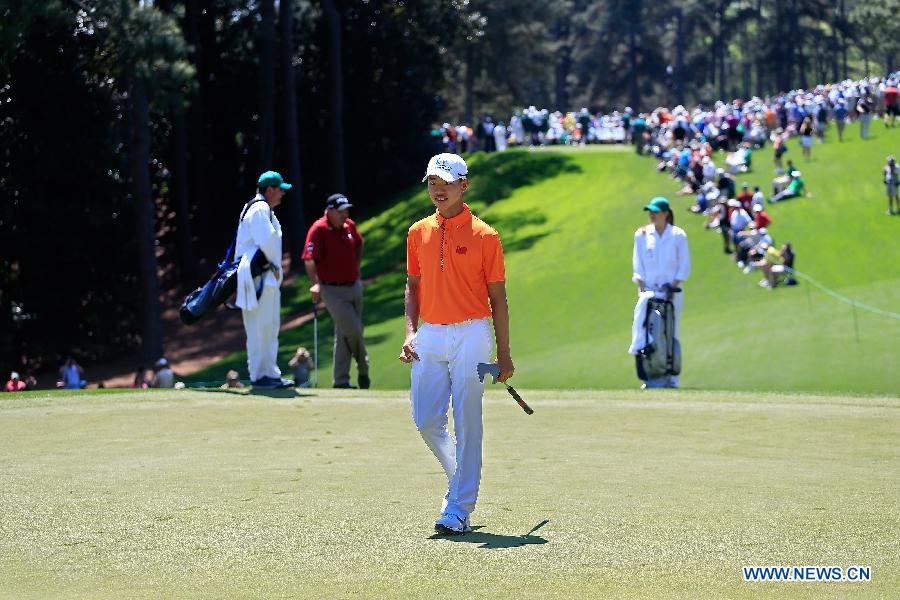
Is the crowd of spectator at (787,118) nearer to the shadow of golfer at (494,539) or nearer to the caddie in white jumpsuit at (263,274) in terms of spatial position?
the caddie in white jumpsuit at (263,274)

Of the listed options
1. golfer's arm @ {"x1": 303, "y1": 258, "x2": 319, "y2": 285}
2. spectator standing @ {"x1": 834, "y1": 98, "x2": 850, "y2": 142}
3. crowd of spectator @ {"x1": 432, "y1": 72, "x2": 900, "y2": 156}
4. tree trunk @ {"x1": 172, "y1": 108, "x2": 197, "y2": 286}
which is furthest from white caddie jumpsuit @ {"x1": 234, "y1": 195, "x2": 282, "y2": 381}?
spectator standing @ {"x1": 834, "y1": 98, "x2": 850, "y2": 142}

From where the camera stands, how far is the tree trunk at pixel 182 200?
5384 centimetres

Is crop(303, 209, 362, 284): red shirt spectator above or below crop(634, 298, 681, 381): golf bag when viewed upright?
above

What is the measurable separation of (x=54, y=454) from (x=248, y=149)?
173 ft

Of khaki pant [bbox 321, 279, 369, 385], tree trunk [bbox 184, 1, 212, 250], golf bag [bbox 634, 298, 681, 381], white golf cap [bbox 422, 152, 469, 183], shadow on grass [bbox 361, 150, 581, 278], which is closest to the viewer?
white golf cap [bbox 422, 152, 469, 183]

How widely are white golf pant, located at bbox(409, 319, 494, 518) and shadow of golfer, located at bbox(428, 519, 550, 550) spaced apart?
223mm

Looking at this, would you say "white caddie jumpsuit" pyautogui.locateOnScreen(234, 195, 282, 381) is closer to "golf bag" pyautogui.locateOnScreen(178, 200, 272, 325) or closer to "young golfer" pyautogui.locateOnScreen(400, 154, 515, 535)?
"golf bag" pyautogui.locateOnScreen(178, 200, 272, 325)

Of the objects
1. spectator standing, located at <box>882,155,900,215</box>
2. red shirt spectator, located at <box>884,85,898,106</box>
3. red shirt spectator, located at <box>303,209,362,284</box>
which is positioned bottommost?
red shirt spectator, located at <box>303,209,362,284</box>

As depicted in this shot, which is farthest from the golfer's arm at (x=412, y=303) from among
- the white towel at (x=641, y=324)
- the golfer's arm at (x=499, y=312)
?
the white towel at (x=641, y=324)

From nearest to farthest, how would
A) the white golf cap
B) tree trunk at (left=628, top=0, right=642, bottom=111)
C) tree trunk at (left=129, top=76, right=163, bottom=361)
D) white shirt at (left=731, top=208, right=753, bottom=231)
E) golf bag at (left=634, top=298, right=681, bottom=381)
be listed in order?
the white golf cap, golf bag at (left=634, top=298, right=681, bottom=381), tree trunk at (left=129, top=76, right=163, bottom=361), white shirt at (left=731, top=208, right=753, bottom=231), tree trunk at (left=628, top=0, right=642, bottom=111)

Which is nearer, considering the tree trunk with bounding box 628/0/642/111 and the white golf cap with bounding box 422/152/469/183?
the white golf cap with bounding box 422/152/469/183

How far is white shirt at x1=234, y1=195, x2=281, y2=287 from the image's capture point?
14.6 meters

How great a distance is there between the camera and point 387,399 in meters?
14.4

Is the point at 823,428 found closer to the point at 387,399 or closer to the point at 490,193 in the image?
the point at 387,399
